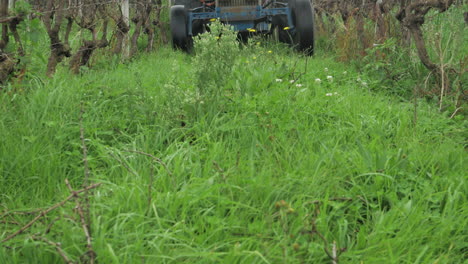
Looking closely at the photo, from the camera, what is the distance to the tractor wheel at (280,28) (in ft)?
24.5

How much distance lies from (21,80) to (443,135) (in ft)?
10.3

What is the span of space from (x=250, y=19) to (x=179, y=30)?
3.93 ft

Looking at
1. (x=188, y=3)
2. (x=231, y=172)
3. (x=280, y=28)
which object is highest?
(x=188, y=3)

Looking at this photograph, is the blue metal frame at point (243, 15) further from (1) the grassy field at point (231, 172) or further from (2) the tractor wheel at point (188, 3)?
(1) the grassy field at point (231, 172)

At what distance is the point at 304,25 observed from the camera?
7074mm

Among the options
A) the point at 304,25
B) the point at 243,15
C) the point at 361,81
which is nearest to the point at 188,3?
the point at 243,15

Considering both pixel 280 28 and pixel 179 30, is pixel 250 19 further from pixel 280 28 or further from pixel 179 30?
pixel 179 30

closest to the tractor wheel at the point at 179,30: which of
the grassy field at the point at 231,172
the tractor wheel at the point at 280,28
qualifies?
the tractor wheel at the point at 280,28

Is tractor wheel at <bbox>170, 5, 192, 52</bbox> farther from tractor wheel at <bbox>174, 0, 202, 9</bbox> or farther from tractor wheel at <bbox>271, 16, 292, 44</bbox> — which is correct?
tractor wheel at <bbox>271, 16, 292, 44</bbox>

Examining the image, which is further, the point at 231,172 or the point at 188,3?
the point at 188,3

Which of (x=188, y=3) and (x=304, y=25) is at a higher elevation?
(x=188, y=3)

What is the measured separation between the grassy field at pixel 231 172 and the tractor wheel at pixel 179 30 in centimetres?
364

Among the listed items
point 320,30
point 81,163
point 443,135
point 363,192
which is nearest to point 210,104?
point 81,163

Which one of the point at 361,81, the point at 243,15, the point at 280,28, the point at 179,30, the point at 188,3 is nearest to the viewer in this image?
the point at 361,81
